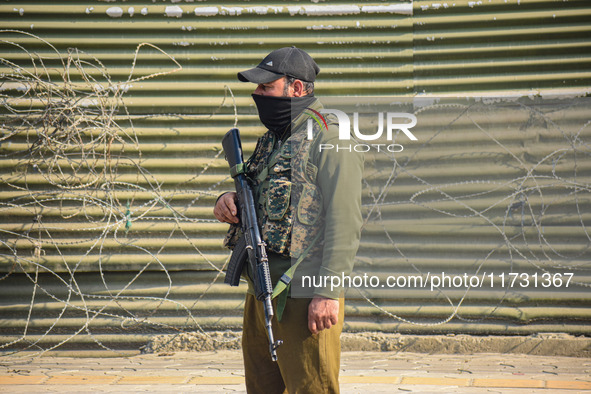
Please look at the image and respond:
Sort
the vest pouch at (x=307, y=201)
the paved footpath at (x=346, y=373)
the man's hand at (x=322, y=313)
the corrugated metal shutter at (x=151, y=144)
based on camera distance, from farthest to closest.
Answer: the corrugated metal shutter at (x=151, y=144) < the paved footpath at (x=346, y=373) < the vest pouch at (x=307, y=201) < the man's hand at (x=322, y=313)

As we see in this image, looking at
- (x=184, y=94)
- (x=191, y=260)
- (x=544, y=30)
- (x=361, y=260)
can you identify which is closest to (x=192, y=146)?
(x=184, y=94)

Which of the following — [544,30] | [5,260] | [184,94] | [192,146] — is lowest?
[5,260]

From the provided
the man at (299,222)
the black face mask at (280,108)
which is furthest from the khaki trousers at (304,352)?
the black face mask at (280,108)

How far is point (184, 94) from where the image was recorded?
16.2 feet

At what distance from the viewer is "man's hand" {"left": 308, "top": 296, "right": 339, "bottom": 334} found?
2413 millimetres

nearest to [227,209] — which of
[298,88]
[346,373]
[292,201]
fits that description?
[292,201]

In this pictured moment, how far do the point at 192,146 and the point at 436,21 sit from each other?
7.08ft

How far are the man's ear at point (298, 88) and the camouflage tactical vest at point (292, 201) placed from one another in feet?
0.55

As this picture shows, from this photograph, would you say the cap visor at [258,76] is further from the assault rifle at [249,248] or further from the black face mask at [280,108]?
the assault rifle at [249,248]

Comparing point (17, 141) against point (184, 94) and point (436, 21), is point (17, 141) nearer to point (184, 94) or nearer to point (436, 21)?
point (184, 94)

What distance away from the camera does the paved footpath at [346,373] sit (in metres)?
3.93

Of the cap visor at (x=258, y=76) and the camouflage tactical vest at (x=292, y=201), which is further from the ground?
the cap visor at (x=258, y=76)

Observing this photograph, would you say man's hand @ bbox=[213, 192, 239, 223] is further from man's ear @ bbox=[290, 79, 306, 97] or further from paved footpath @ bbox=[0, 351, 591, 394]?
paved footpath @ bbox=[0, 351, 591, 394]

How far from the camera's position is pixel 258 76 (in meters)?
2.61
